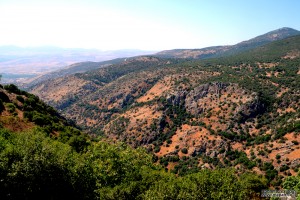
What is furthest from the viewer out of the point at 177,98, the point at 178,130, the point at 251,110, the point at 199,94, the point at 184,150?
the point at 177,98

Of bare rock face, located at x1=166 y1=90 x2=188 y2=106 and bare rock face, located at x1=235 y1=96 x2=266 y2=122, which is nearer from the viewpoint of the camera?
bare rock face, located at x1=235 y1=96 x2=266 y2=122

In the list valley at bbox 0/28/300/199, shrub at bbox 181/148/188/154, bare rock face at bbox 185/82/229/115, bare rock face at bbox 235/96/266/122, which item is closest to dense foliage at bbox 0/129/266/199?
valley at bbox 0/28/300/199

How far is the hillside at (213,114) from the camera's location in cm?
8231

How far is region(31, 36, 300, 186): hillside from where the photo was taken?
82312 mm

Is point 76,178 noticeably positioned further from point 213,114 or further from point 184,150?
point 213,114

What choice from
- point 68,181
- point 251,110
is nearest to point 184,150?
point 251,110

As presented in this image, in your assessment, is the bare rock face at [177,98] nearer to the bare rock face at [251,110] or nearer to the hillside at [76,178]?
the bare rock face at [251,110]

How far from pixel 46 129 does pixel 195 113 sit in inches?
3151

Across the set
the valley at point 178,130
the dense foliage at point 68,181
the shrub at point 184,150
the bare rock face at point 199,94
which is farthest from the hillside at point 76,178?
the bare rock face at point 199,94

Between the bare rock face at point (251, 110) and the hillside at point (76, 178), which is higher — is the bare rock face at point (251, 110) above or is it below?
below

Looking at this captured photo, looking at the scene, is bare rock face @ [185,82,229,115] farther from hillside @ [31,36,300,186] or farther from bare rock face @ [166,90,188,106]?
bare rock face @ [166,90,188,106]

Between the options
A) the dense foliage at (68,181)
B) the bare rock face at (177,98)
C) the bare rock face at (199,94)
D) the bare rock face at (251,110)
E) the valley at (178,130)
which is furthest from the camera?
the bare rock face at (177,98)

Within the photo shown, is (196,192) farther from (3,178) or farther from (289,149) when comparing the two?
(289,149)

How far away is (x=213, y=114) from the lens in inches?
4348
